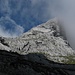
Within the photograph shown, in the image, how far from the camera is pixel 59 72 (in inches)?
3888

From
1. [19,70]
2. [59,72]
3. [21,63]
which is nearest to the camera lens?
[19,70]

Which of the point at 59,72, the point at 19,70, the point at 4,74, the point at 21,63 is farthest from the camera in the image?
the point at 59,72

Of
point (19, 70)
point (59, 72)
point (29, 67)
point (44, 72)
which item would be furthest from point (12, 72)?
point (59, 72)

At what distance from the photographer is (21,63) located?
88.5 meters

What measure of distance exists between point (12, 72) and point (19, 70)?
3692 millimetres

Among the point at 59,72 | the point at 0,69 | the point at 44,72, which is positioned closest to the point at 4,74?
the point at 0,69

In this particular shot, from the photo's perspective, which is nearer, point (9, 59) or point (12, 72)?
point (12, 72)

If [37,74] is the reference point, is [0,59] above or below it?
above

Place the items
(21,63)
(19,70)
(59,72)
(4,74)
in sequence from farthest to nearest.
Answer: (59,72) < (21,63) < (19,70) < (4,74)

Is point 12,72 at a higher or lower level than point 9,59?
lower

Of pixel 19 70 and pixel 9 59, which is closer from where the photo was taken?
pixel 19 70

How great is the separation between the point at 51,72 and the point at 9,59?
64.0ft

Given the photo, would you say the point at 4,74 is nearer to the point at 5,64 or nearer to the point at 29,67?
the point at 5,64

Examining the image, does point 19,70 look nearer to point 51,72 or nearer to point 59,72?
point 51,72
